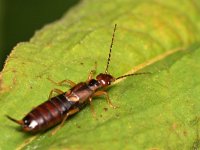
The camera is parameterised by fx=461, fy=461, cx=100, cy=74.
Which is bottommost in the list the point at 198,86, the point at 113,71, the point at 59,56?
the point at 198,86

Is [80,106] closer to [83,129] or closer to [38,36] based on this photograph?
[83,129]

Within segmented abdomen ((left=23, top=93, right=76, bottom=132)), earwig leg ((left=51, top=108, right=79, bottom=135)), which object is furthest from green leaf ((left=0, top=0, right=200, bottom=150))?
segmented abdomen ((left=23, top=93, right=76, bottom=132))

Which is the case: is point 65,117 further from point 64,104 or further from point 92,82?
point 92,82

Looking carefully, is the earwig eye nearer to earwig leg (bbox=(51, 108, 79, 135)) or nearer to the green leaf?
the green leaf

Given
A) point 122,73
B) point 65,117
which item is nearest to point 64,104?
point 65,117

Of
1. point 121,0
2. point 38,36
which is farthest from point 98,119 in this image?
point 121,0

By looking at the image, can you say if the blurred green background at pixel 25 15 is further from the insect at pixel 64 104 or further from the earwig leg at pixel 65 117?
the earwig leg at pixel 65 117
